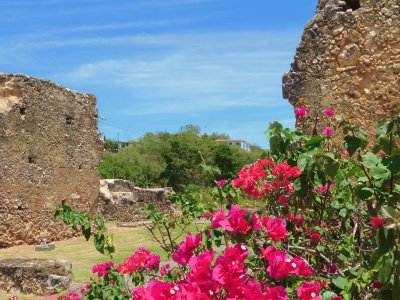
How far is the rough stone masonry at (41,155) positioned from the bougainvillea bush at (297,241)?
891 centimetres

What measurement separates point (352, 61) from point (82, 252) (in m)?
8.95

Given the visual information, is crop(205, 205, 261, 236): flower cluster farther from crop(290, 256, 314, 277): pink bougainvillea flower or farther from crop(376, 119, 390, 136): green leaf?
crop(376, 119, 390, 136): green leaf

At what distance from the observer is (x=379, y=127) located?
91.6 inches

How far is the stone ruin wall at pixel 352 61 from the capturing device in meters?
4.53

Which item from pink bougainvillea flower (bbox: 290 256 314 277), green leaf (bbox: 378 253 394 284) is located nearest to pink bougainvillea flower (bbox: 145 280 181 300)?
pink bougainvillea flower (bbox: 290 256 314 277)

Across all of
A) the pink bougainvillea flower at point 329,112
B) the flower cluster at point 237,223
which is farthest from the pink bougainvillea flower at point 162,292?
the pink bougainvillea flower at point 329,112

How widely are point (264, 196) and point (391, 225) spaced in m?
2.01

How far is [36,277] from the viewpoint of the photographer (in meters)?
7.81

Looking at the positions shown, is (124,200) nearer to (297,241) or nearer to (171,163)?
(297,241)

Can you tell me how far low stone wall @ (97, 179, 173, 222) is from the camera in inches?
756

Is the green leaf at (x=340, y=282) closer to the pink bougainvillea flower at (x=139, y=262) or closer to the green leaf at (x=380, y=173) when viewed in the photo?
the green leaf at (x=380, y=173)

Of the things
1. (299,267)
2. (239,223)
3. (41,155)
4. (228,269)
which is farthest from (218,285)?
(41,155)

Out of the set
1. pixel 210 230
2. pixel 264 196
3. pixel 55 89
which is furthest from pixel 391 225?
pixel 55 89

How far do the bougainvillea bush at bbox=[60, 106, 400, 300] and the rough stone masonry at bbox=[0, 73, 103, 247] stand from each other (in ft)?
29.2
